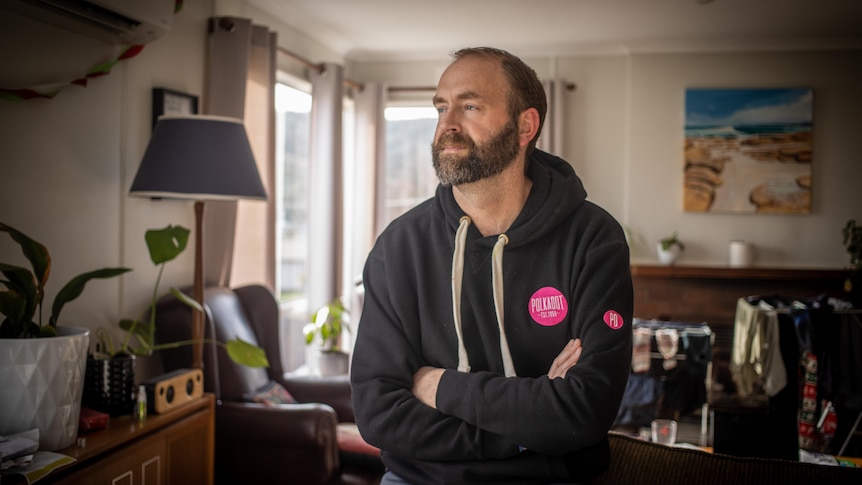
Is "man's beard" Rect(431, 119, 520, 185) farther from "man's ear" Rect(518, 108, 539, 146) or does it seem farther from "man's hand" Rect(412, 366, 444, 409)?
"man's hand" Rect(412, 366, 444, 409)

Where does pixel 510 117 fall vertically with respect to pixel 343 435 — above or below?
above

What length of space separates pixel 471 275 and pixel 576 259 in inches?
8.0

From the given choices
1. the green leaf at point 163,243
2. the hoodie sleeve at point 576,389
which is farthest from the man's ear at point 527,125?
the green leaf at point 163,243

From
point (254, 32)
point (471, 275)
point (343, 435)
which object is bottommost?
point (343, 435)

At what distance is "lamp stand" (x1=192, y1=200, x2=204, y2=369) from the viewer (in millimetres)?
2959

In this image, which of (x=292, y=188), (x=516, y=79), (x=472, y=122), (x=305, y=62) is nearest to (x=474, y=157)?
(x=472, y=122)

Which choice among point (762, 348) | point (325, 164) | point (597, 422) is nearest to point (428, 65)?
point (325, 164)

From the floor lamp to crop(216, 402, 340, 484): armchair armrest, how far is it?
822mm

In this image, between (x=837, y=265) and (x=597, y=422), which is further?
(x=837, y=265)

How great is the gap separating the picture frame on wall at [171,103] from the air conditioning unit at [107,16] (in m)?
0.39

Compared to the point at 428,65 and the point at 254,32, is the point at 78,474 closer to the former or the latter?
the point at 254,32

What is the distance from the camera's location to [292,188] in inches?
201

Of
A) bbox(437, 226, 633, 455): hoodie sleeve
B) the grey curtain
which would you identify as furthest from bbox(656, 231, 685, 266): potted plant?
bbox(437, 226, 633, 455): hoodie sleeve

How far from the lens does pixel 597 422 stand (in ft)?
4.64
